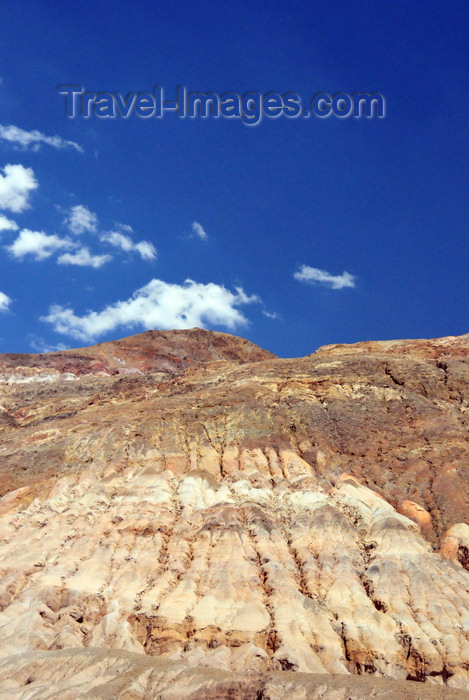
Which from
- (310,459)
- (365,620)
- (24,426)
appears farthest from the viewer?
(24,426)

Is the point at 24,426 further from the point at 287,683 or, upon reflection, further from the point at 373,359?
the point at 287,683

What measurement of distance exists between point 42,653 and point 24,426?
32960 millimetres

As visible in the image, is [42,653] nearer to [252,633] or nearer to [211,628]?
[211,628]

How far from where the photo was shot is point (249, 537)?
34344 millimetres

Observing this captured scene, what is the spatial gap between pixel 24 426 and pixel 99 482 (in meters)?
18.8

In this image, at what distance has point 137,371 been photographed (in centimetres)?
10731

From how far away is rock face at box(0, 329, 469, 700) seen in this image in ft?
82.1

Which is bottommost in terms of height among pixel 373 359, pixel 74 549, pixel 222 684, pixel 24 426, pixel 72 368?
pixel 222 684

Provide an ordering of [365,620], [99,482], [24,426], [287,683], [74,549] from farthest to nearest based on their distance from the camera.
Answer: [24,426] < [99,482] < [74,549] < [365,620] < [287,683]

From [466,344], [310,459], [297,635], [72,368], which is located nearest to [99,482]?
[310,459]

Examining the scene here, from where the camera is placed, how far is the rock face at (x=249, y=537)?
2503 centimetres

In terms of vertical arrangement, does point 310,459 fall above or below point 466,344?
below

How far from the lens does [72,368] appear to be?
10262cm

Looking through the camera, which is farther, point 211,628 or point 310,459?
point 310,459
